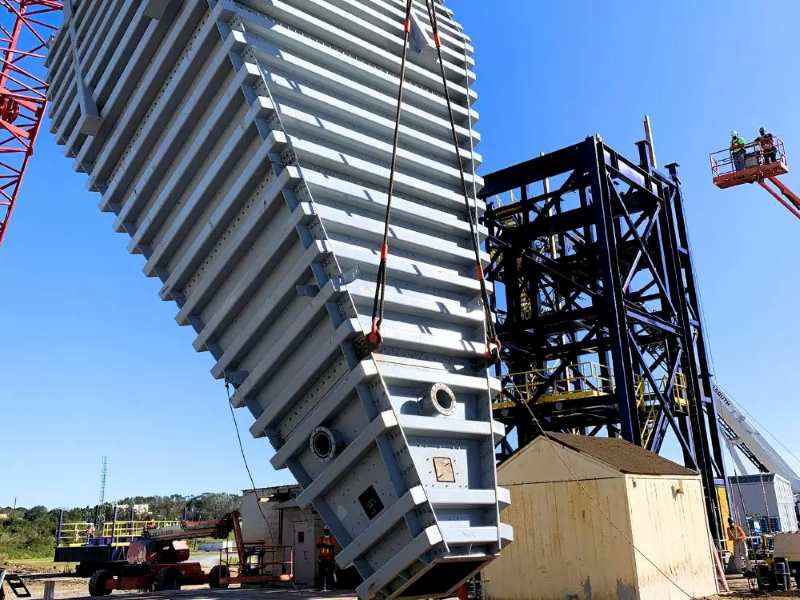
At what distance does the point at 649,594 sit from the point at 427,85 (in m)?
8.52

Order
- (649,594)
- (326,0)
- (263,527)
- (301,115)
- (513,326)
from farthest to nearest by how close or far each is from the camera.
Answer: (513,326) → (263,527) → (649,594) → (326,0) → (301,115)

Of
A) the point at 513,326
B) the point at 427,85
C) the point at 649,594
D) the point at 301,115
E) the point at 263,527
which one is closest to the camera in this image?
the point at 301,115

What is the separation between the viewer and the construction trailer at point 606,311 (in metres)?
19.9

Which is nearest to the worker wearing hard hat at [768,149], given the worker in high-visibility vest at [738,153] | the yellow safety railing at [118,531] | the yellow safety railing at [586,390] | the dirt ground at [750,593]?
the worker in high-visibility vest at [738,153]

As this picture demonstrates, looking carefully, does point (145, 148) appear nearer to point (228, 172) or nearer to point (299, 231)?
point (228, 172)

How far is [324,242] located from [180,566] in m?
13.6

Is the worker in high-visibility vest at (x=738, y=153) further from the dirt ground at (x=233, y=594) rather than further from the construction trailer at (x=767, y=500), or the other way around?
the dirt ground at (x=233, y=594)

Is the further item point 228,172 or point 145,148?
point 145,148

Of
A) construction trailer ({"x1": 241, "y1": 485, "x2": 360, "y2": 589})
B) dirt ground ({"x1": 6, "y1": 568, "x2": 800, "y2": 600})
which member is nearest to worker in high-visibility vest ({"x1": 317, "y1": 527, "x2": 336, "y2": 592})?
construction trailer ({"x1": 241, "y1": 485, "x2": 360, "y2": 589})

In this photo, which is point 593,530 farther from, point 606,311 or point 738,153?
point 738,153

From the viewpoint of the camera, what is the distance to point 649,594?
1120cm

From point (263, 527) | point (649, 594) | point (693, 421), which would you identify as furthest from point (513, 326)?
point (649, 594)

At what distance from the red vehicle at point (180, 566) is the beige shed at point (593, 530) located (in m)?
7.99

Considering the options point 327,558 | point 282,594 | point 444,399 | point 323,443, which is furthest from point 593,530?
point 282,594
